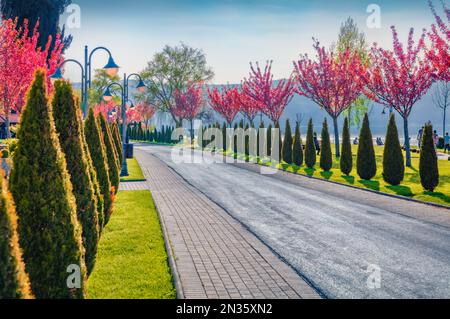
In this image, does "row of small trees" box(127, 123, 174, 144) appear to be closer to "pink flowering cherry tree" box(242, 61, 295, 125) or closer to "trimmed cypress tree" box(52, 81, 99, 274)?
"pink flowering cherry tree" box(242, 61, 295, 125)

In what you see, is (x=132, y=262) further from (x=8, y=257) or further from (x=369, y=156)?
(x=369, y=156)

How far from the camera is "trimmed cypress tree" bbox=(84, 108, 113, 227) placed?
10.8m

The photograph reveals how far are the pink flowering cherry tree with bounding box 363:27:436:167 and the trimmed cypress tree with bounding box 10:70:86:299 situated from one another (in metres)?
27.6

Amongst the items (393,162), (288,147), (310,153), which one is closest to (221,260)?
(393,162)

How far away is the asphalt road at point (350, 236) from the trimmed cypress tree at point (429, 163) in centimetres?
227

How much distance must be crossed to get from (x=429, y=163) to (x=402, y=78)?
14187 mm

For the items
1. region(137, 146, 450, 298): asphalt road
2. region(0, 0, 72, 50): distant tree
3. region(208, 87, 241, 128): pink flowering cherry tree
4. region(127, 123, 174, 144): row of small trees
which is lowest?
region(137, 146, 450, 298): asphalt road

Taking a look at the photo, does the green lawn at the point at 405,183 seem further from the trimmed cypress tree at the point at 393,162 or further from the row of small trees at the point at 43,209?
the row of small trees at the point at 43,209

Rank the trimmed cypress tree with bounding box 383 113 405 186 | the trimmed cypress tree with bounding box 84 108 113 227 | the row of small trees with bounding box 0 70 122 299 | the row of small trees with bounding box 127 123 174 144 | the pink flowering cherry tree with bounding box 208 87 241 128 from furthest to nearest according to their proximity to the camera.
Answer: the row of small trees with bounding box 127 123 174 144, the pink flowering cherry tree with bounding box 208 87 241 128, the trimmed cypress tree with bounding box 383 113 405 186, the trimmed cypress tree with bounding box 84 108 113 227, the row of small trees with bounding box 0 70 122 299

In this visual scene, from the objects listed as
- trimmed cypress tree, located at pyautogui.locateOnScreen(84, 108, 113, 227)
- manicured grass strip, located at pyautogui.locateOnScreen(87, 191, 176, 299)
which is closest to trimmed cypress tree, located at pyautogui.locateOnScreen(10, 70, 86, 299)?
manicured grass strip, located at pyautogui.locateOnScreen(87, 191, 176, 299)

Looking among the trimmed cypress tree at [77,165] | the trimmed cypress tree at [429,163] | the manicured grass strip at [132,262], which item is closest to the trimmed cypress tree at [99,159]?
the manicured grass strip at [132,262]

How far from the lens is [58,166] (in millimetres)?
5191
